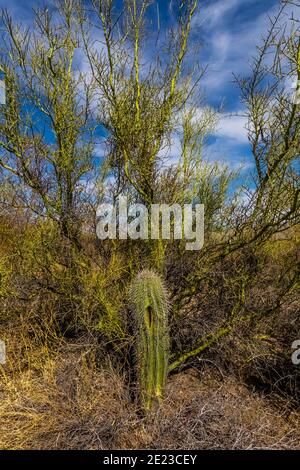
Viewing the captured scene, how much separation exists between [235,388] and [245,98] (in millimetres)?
3150

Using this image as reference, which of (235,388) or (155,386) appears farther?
(235,388)

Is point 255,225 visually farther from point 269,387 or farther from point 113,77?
point 113,77

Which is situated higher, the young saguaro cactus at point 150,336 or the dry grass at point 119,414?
the young saguaro cactus at point 150,336

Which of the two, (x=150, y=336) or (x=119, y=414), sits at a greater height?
(x=150, y=336)

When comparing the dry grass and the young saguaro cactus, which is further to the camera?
the young saguaro cactus

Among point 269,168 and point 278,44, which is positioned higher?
point 278,44

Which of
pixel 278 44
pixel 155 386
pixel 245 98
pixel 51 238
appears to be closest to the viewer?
pixel 278 44

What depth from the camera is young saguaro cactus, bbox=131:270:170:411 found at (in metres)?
3.16

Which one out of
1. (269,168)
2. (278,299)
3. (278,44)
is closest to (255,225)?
(269,168)

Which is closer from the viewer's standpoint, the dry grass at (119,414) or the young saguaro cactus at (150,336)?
the dry grass at (119,414)

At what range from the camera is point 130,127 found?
3.81 m

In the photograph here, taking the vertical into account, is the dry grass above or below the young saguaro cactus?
below

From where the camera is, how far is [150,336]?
10.3ft

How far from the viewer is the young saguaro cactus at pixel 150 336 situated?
10.4ft
